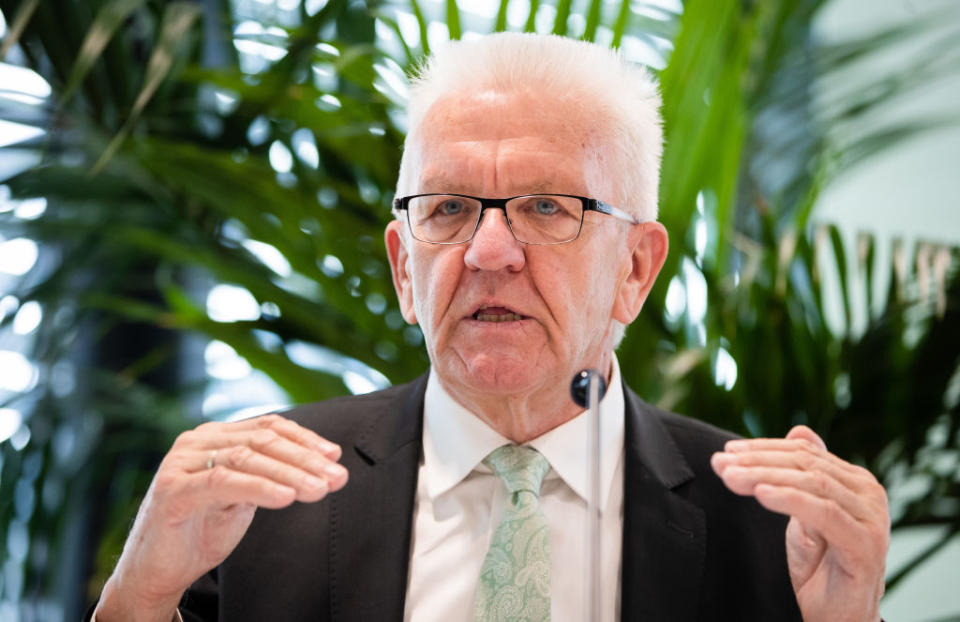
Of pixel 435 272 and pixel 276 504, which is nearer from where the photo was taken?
pixel 276 504

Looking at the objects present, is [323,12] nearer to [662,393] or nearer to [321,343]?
[321,343]

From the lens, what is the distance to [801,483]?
1152mm

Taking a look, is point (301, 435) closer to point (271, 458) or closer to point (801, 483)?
point (271, 458)

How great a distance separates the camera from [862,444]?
180cm

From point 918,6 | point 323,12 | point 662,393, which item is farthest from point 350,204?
point 918,6

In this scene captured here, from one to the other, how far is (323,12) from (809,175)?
115cm

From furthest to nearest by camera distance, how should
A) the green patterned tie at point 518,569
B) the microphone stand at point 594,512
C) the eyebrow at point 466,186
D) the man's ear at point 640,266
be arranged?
the man's ear at point 640,266, the eyebrow at point 466,186, the green patterned tie at point 518,569, the microphone stand at point 594,512

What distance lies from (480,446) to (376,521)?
7.4 inches

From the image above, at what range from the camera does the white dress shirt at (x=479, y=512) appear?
141 centimetres

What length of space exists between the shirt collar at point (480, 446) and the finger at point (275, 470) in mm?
368

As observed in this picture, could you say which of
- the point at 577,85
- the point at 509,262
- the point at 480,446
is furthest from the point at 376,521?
the point at 577,85

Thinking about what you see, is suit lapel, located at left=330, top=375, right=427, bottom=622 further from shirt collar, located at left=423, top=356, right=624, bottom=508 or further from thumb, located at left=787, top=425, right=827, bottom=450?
thumb, located at left=787, top=425, right=827, bottom=450

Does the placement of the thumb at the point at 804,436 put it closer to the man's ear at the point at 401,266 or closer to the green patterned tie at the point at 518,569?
the green patterned tie at the point at 518,569

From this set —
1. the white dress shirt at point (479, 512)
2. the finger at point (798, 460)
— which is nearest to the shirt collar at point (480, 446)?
the white dress shirt at point (479, 512)
